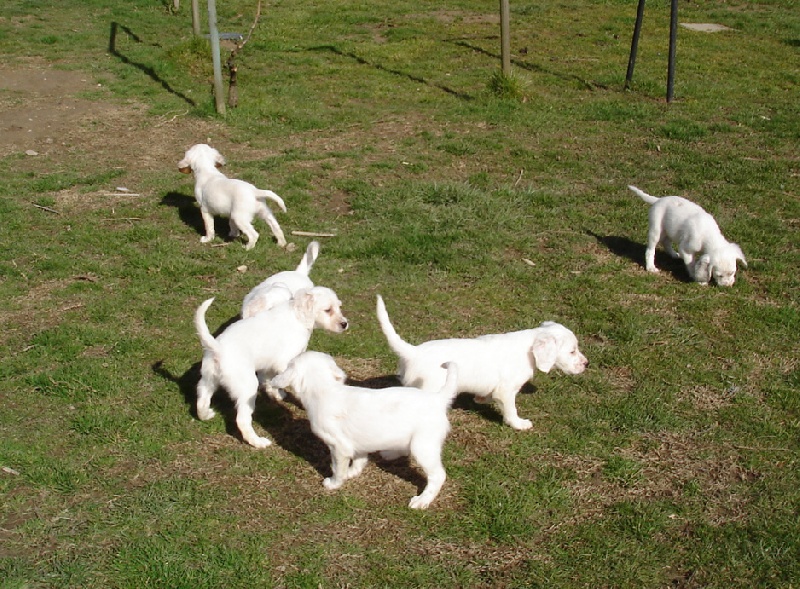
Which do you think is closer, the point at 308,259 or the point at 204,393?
the point at 204,393

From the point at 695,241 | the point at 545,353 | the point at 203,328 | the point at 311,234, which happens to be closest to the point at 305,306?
the point at 203,328

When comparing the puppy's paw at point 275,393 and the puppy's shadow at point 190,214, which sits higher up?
the puppy's shadow at point 190,214

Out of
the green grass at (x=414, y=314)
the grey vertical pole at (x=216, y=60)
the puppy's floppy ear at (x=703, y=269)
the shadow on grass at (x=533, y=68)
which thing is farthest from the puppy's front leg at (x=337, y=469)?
the shadow on grass at (x=533, y=68)

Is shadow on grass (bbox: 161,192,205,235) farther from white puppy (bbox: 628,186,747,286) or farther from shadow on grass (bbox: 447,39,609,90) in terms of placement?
shadow on grass (bbox: 447,39,609,90)

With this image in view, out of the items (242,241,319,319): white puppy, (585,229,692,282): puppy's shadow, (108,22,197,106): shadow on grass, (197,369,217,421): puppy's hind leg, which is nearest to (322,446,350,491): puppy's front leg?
(197,369,217,421): puppy's hind leg

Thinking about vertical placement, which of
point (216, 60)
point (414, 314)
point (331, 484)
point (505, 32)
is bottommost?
point (331, 484)

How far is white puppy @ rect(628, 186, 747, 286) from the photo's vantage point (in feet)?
22.0

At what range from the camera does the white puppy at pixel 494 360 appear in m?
4.71

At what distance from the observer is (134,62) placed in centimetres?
1433

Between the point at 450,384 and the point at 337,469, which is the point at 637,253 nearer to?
the point at 450,384

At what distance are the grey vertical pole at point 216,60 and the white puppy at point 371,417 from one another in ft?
24.3

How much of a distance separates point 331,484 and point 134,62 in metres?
11.9

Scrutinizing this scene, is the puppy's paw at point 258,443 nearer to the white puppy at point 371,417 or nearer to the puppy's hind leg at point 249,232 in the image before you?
the white puppy at point 371,417

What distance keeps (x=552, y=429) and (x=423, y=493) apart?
1.10m
